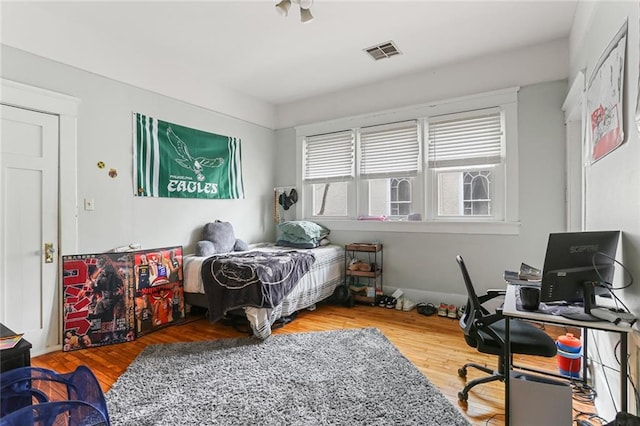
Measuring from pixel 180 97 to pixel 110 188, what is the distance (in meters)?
1.35

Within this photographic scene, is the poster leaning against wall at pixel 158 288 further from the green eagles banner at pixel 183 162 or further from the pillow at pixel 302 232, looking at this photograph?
the pillow at pixel 302 232

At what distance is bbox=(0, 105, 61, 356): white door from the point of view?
2.44 meters

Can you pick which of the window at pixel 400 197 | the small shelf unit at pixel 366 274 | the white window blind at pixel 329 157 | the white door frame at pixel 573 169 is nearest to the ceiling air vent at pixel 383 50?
the white window blind at pixel 329 157

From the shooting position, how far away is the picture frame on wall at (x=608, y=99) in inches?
62.9

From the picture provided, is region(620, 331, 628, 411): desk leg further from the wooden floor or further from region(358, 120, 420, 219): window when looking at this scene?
region(358, 120, 420, 219): window

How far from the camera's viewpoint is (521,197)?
3314 millimetres

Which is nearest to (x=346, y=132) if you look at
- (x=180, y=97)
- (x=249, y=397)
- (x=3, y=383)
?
(x=180, y=97)

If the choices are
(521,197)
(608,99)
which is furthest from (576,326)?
(521,197)

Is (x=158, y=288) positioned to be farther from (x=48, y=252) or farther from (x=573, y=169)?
(x=573, y=169)

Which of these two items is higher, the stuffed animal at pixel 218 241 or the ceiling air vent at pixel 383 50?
the ceiling air vent at pixel 383 50

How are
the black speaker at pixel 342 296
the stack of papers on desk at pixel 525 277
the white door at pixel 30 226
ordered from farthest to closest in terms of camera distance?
the black speaker at pixel 342 296, the white door at pixel 30 226, the stack of papers on desk at pixel 525 277

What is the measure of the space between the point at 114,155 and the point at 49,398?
2457 mm

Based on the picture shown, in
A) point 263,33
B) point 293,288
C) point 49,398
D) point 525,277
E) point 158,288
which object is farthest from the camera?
point 293,288

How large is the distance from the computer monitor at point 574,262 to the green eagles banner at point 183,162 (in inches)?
140
